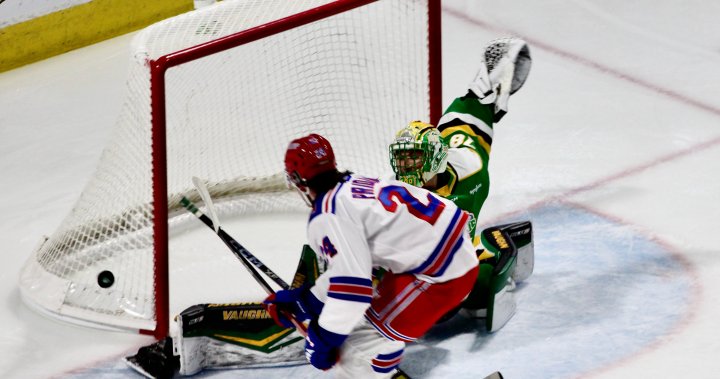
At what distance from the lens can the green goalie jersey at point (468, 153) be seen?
157 inches

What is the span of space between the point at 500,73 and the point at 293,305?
1296 millimetres

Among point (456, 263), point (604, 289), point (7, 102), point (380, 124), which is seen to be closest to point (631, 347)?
point (604, 289)

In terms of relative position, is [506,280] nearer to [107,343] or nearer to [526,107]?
[107,343]

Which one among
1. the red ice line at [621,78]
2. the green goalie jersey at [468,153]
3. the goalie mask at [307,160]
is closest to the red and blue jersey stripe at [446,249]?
the goalie mask at [307,160]

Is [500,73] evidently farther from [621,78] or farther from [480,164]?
[621,78]

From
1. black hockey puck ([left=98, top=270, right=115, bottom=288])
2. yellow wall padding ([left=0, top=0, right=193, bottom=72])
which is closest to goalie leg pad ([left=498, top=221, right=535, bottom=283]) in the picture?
black hockey puck ([left=98, top=270, right=115, bottom=288])

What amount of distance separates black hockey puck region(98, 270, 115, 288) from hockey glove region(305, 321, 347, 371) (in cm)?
105

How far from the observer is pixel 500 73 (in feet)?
14.5

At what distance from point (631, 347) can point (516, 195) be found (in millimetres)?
1132

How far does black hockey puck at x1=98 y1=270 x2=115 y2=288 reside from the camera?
4.12 metres

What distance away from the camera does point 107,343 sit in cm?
413

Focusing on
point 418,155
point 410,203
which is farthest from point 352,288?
point 418,155

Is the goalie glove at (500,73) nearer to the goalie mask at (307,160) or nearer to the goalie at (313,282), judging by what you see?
the goalie at (313,282)

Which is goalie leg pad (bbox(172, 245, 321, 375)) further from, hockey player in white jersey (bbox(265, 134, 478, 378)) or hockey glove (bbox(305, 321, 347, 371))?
hockey glove (bbox(305, 321, 347, 371))
